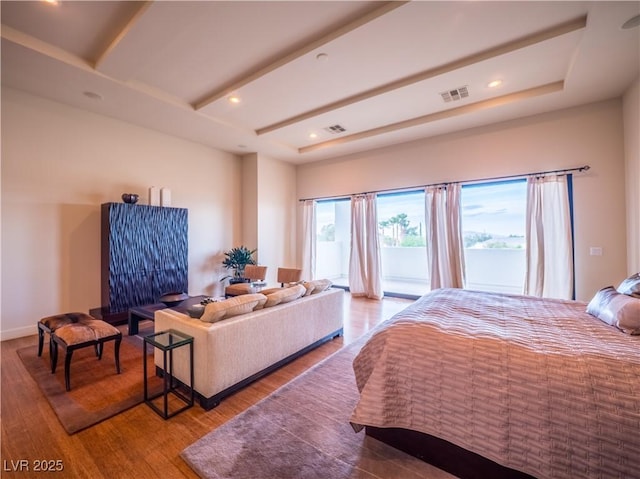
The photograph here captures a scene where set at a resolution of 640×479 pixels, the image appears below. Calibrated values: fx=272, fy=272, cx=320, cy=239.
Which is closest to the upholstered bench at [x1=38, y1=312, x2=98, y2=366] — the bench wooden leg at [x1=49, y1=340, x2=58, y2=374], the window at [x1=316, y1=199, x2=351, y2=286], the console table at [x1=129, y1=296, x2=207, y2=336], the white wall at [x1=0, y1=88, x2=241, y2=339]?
the bench wooden leg at [x1=49, y1=340, x2=58, y2=374]

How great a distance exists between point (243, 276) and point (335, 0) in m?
4.73

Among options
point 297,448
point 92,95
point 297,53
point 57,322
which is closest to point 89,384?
point 57,322

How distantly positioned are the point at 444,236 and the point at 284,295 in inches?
140

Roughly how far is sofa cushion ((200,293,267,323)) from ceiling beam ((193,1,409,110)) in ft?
8.81

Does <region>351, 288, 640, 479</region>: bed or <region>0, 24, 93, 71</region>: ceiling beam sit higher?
<region>0, 24, 93, 71</region>: ceiling beam

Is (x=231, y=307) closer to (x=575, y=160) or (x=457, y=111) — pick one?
(x=457, y=111)

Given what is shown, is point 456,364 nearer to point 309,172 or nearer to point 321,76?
point 321,76

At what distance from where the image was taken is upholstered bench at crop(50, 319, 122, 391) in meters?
2.45

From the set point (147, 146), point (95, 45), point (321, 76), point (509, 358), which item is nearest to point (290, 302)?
point (509, 358)

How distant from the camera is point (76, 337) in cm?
250

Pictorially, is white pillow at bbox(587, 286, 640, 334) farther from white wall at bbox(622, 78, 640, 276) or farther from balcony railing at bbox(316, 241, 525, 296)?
balcony railing at bbox(316, 241, 525, 296)

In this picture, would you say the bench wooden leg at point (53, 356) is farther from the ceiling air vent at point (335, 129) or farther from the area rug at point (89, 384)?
the ceiling air vent at point (335, 129)

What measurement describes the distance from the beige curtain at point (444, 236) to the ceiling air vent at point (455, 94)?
157 centimetres

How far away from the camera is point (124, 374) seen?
9.01ft
